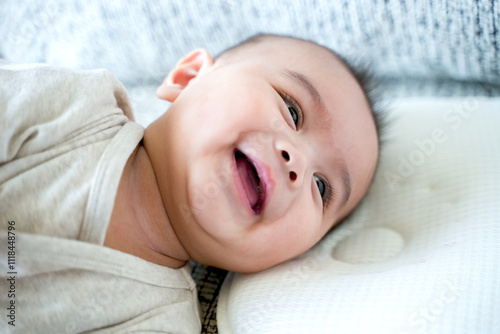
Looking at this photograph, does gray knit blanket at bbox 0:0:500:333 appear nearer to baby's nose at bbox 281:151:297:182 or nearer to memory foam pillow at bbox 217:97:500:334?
memory foam pillow at bbox 217:97:500:334

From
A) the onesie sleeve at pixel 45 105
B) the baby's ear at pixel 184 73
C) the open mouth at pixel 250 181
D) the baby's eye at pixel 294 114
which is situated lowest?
the open mouth at pixel 250 181

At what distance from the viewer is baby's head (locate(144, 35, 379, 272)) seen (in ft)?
2.46

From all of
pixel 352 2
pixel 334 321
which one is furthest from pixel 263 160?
pixel 352 2

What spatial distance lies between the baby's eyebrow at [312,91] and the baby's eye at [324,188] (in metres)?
0.10

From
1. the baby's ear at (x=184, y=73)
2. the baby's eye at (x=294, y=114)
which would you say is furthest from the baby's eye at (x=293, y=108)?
the baby's ear at (x=184, y=73)

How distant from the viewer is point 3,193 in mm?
682

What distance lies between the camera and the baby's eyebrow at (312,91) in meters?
0.84

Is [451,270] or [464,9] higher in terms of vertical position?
[464,9]

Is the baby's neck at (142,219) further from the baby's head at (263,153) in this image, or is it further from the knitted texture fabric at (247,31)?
the knitted texture fabric at (247,31)

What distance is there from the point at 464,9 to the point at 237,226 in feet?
2.22

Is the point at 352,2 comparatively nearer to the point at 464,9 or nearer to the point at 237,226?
the point at 464,9

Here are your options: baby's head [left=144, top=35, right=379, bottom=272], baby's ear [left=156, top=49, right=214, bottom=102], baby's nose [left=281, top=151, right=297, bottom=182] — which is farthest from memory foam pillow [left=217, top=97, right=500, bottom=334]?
baby's ear [left=156, top=49, right=214, bottom=102]

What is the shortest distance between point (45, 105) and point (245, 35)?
23.7 inches

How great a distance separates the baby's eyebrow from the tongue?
0.15 metres
